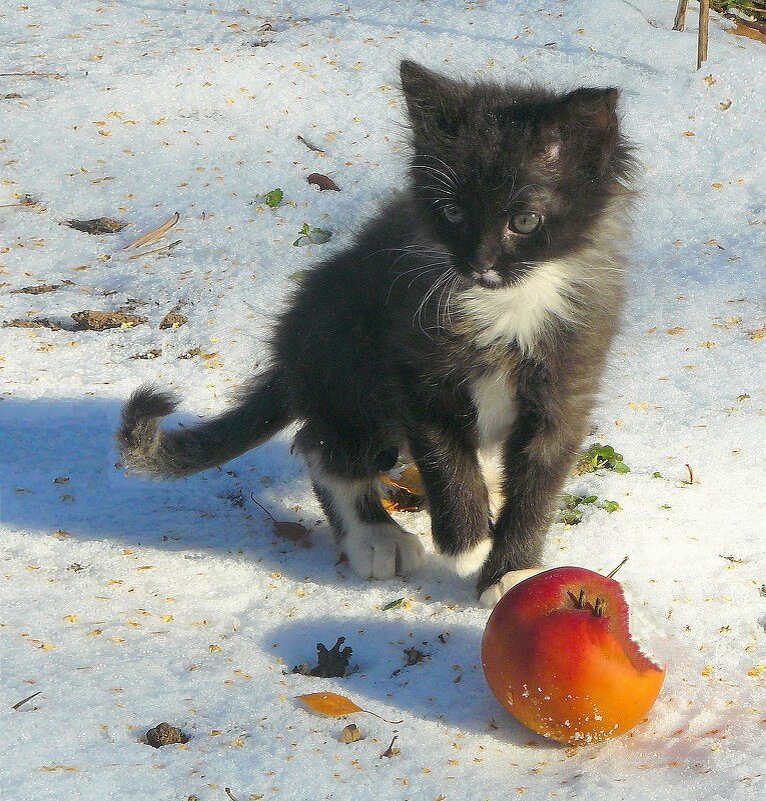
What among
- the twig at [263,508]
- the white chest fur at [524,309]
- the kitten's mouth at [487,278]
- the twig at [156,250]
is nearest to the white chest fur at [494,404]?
the white chest fur at [524,309]

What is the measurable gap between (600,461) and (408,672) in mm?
1103

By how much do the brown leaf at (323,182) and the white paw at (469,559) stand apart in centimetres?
240

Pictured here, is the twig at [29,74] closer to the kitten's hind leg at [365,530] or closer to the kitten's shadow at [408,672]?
the kitten's hind leg at [365,530]

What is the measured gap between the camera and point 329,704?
2.35 meters

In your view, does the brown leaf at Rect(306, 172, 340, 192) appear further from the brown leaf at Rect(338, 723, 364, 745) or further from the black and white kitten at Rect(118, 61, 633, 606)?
the brown leaf at Rect(338, 723, 364, 745)

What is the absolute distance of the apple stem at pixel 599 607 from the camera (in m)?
2.23

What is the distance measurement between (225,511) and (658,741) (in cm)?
167

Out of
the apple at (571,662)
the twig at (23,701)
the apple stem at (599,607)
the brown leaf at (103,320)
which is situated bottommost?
the brown leaf at (103,320)

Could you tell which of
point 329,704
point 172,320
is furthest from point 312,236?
point 329,704

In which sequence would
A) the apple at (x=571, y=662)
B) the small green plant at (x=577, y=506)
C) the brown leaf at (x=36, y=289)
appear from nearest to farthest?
the apple at (x=571, y=662), the small green plant at (x=577, y=506), the brown leaf at (x=36, y=289)

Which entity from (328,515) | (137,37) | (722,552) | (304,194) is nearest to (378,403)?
(328,515)

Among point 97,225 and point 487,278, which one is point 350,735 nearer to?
point 487,278

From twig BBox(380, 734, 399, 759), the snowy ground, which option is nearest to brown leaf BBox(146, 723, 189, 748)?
the snowy ground

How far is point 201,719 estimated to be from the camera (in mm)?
2293
